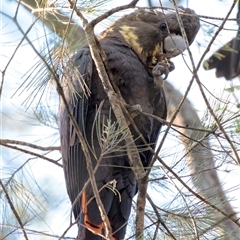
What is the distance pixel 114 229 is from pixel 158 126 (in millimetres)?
545

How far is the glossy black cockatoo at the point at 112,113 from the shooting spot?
2.24 metres

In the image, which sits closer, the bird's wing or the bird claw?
the bird's wing

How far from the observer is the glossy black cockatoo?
7.36 feet

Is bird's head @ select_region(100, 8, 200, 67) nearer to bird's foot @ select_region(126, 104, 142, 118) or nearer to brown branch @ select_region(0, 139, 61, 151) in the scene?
bird's foot @ select_region(126, 104, 142, 118)

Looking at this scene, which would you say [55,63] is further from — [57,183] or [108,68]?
[57,183]

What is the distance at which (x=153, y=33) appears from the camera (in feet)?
9.20

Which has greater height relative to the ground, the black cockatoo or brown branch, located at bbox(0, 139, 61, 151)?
the black cockatoo

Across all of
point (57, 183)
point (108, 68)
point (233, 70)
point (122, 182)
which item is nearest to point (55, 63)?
point (108, 68)

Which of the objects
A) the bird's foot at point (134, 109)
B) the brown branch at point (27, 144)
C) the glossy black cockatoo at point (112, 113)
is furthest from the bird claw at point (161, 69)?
the brown branch at point (27, 144)

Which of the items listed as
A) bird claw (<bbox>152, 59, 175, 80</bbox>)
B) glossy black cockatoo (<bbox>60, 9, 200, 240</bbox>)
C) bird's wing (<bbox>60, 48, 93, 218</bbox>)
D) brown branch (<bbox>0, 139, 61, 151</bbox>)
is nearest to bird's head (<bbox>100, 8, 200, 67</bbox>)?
glossy black cockatoo (<bbox>60, 9, 200, 240</bbox>)

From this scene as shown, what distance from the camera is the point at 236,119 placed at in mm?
1957

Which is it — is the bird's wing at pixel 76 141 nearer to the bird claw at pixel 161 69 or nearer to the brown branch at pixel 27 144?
the brown branch at pixel 27 144

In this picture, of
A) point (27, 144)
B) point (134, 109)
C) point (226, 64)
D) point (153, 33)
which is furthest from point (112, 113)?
point (226, 64)

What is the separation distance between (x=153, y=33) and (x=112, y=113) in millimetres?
675
